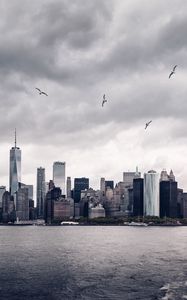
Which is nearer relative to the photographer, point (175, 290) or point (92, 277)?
point (175, 290)

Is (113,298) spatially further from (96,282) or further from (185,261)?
(185,261)

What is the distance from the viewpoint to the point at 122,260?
159250 mm

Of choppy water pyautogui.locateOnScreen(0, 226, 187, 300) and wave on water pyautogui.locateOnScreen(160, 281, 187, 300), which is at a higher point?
wave on water pyautogui.locateOnScreen(160, 281, 187, 300)

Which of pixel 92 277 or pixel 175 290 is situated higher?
pixel 175 290

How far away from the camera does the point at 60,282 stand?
376 ft

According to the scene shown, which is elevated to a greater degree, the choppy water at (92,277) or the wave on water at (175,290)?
the wave on water at (175,290)

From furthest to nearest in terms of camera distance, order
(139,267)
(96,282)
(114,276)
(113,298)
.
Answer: (139,267) < (114,276) < (96,282) < (113,298)

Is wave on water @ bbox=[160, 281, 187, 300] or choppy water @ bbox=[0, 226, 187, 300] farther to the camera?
choppy water @ bbox=[0, 226, 187, 300]

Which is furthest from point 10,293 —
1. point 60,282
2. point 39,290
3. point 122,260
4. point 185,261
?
point 185,261

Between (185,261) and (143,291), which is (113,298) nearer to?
(143,291)

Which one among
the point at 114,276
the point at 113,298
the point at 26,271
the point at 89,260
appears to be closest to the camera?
the point at 113,298

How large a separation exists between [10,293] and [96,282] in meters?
21.6

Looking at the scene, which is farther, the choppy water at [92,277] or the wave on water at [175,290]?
the choppy water at [92,277]

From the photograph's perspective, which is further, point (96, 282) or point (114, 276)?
point (114, 276)
